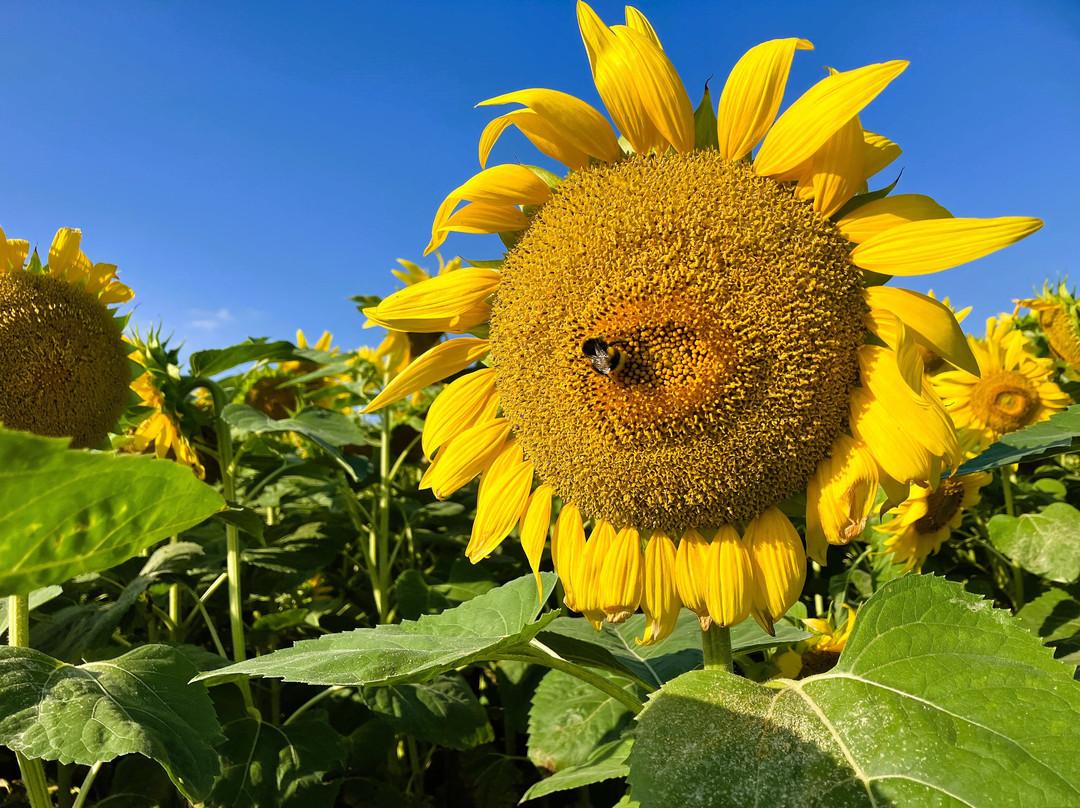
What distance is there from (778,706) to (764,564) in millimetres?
272

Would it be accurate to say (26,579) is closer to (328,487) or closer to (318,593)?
(328,487)

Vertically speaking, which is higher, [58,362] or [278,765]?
[58,362]

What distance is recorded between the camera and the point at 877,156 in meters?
1.31

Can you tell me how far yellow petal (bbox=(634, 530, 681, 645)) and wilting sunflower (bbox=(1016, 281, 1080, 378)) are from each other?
3.05m

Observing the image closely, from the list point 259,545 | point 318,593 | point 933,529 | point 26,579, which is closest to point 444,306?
point 26,579

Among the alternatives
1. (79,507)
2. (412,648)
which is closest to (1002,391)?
(412,648)

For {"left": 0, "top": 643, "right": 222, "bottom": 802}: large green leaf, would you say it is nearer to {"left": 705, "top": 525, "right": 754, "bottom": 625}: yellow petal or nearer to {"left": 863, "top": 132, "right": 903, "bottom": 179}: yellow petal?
{"left": 705, "top": 525, "right": 754, "bottom": 625}: yellow petal

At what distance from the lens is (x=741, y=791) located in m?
1.00

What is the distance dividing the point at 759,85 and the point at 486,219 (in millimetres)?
546

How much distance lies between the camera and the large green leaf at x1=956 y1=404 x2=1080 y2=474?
142 centimetres

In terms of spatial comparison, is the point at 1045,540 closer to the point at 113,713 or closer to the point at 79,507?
the point at 113,713

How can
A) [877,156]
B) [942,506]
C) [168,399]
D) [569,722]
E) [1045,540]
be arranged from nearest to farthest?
1. [877,156]
2. [569,722]
3. [1045,540]
4. [942,506]
5. [168,399]

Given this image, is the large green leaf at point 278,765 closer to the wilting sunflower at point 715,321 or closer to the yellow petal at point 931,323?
the wilting sunflower at point 715,321

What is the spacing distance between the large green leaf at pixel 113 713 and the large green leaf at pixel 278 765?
641 mm
